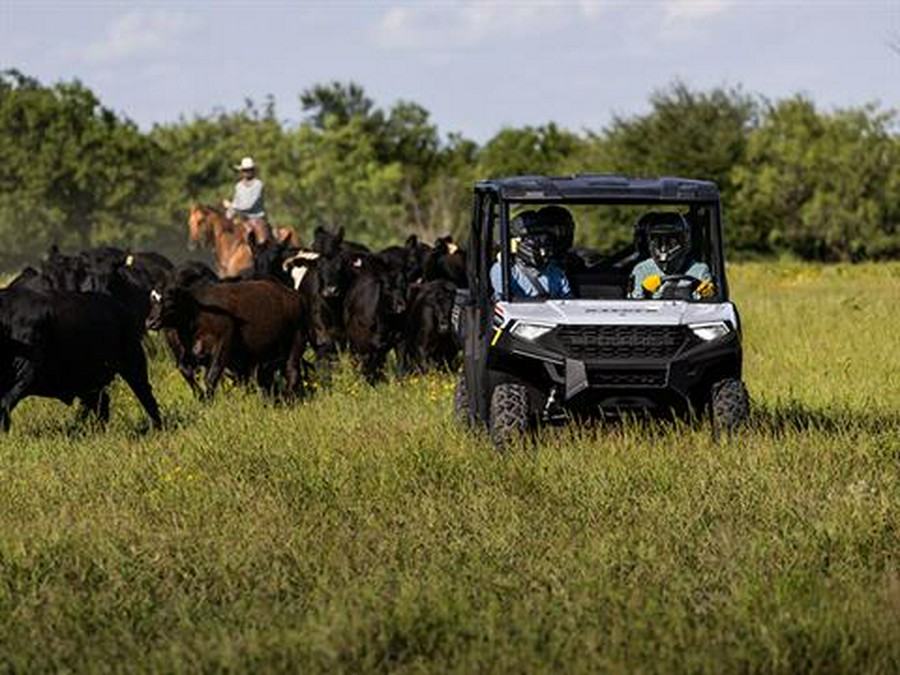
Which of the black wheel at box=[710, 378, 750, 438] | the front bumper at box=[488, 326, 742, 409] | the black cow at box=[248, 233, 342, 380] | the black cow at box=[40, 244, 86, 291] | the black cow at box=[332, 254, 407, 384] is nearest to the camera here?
the front bumper at box=[488, 326, 742, 409]

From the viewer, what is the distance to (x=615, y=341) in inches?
502

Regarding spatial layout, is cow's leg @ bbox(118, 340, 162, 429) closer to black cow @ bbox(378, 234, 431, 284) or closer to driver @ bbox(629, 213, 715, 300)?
driver @ bbox(629, 213, 715, 300)

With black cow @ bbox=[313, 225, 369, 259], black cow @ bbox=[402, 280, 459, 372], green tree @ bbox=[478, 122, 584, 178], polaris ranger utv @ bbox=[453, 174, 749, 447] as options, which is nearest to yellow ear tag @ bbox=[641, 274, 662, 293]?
polaris ranger utv @ bbox=[453, 174, 749, 447]

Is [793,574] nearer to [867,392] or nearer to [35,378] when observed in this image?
[35,378]

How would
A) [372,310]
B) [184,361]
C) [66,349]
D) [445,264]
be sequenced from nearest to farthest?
1. [66,349]
2. [184,361]
3. [372,310]
4. [445,264]

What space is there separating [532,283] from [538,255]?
0.24 meters

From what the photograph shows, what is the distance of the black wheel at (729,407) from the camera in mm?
12977

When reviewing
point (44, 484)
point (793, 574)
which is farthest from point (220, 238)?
point (793, 574)

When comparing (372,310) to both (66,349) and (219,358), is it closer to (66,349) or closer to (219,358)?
(219,358)

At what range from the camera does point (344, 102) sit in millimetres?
139625

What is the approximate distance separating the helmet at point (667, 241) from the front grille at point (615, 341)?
89 cm

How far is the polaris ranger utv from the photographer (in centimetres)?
1275

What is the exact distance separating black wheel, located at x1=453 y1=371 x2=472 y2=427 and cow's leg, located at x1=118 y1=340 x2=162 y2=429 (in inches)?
106

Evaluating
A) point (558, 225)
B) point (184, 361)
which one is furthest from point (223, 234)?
point (558, 225)
